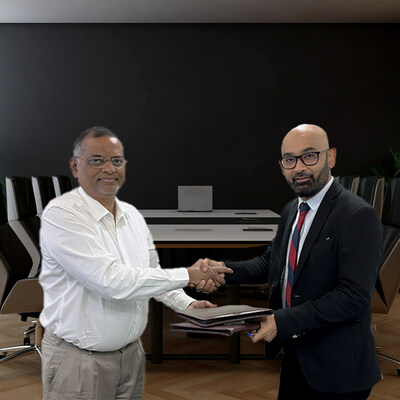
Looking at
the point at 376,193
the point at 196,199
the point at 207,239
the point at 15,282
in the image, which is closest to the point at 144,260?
the point at 15,282

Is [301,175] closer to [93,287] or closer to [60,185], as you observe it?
[93,287]

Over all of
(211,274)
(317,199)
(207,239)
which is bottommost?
(207,239)

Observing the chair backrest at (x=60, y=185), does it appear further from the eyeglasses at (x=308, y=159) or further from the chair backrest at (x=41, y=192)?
the eyeglasses at (x=308, y=159)

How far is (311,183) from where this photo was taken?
220cm

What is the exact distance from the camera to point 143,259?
2.31 m

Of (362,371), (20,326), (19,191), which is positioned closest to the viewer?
(362,371)

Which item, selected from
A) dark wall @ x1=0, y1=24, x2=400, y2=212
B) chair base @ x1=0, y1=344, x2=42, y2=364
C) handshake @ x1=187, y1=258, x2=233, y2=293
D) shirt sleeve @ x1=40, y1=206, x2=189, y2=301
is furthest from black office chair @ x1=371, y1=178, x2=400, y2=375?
dark wall @ x1=0, y1=24, x2=400, y2=212

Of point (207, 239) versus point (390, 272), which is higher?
point (207, 239)

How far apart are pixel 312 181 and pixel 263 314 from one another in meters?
0.47

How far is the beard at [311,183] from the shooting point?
2.20 meters

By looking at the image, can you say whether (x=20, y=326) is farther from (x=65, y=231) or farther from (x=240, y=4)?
(x=240, y=4)

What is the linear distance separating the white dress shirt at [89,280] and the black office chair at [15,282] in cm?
209

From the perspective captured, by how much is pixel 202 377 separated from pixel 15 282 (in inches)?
55.2

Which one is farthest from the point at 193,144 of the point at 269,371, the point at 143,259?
the point at 143,259
